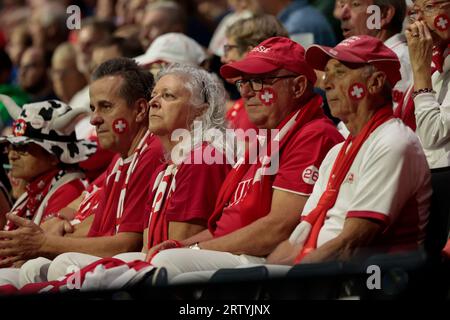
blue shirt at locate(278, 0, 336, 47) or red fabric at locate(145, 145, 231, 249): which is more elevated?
blue shirt at locate(278, 0, 336, 47)

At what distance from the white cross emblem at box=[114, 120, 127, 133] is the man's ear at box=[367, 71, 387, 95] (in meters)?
1.84

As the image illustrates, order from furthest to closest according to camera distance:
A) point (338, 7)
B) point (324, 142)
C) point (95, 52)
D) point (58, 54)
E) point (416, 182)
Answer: point (58, 54), point (95, 52), point (338, 7), point (324, 142), point (416, 182)

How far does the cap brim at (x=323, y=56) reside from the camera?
4.83 metres

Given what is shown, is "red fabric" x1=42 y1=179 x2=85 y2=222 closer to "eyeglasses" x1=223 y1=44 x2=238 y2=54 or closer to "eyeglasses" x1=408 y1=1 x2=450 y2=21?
"eyeglasses" x1=223 y1=44 x2=238 y2=54

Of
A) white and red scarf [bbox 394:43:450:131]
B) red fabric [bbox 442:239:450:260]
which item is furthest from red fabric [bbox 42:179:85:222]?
red fabric [bbox 442:239:450:260]

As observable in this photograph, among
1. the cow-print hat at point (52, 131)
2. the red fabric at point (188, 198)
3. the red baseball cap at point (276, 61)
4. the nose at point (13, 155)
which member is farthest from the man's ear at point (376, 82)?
the nose at point (13, 155)

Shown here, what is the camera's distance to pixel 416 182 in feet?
15.0

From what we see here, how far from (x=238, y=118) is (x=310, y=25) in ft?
3.78

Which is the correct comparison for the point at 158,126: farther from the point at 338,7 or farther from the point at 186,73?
the point at 338,7

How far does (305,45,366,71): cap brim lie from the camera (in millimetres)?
4828

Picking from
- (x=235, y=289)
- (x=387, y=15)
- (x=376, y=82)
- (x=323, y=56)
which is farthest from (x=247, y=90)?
(x=235, y=289)

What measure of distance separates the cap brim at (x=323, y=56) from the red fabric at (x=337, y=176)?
26 cm

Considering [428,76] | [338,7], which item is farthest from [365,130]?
[338,7]

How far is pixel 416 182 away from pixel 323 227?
0.46 meters
